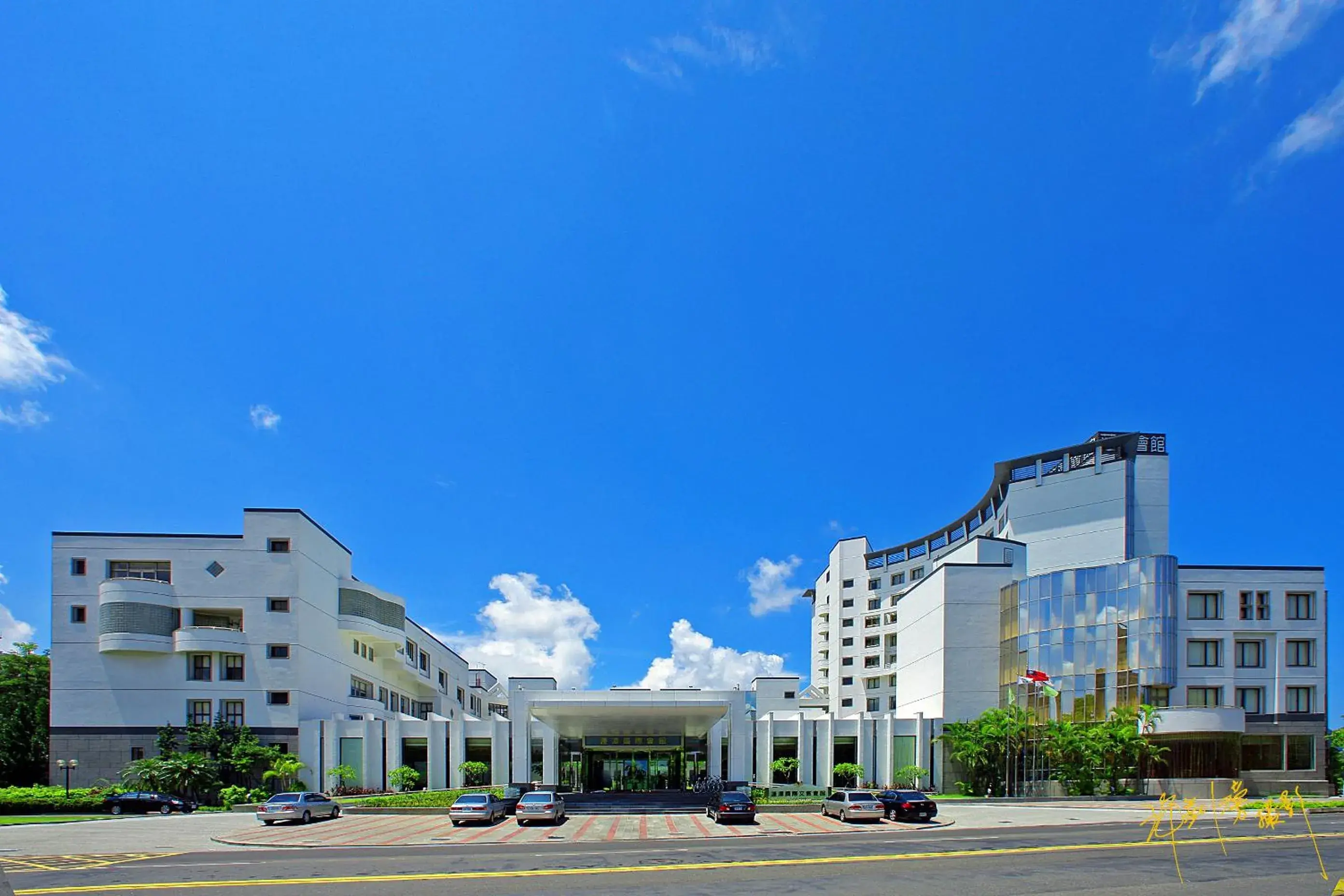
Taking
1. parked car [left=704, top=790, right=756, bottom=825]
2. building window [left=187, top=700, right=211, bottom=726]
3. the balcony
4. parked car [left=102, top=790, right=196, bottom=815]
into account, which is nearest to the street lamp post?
parked car [left=102, top=790, right=196, bottom=815]

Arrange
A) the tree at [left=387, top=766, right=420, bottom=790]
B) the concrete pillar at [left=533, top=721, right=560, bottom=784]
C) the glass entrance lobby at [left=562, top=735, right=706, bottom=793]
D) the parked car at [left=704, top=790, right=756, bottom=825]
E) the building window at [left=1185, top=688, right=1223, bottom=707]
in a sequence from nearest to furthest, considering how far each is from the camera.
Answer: the parked car at [left=704, top=790, right=756, bottom=825]
the tree at [left=387, top=766, right=420, bottom=790]
the building window at [left=1185, top=688, right=1223, bottom=707]
the concrete pillar at [left=533, top=721, right=560, bottom=784]
the glass entrance lobby at [left=562, top=735, right=706, bottom=793]

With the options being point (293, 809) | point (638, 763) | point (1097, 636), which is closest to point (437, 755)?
point (293, 809)

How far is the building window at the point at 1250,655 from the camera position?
198 feet

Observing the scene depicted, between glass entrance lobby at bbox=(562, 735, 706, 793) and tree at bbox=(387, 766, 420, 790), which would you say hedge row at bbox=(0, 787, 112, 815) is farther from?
glass entrance lobby at bbox=(562, 735, 706, 793)

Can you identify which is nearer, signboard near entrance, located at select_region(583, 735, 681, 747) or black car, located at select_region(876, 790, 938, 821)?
black car, located at select_region(876, 790, 938, 821)

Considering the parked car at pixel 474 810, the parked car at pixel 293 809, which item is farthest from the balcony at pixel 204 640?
the parked car at pixel 474 810

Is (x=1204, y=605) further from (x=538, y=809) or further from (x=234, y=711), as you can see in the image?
(x=234, y=711)

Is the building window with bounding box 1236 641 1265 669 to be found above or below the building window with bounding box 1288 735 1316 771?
above

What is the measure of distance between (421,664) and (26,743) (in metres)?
32.2

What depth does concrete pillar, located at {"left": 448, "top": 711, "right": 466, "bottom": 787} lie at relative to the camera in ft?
197

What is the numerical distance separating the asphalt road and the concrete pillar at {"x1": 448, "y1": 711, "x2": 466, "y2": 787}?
32351 millimetres

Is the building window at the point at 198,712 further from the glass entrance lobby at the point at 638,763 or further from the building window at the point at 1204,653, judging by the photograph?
the building window at the point at 1204,653

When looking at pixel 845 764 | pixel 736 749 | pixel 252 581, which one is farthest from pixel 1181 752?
pixel 252 581

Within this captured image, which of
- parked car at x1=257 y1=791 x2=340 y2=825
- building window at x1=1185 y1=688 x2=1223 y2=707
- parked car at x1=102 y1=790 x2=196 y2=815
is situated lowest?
parked car at x1=102 y1=790 x2=196 y2=815
